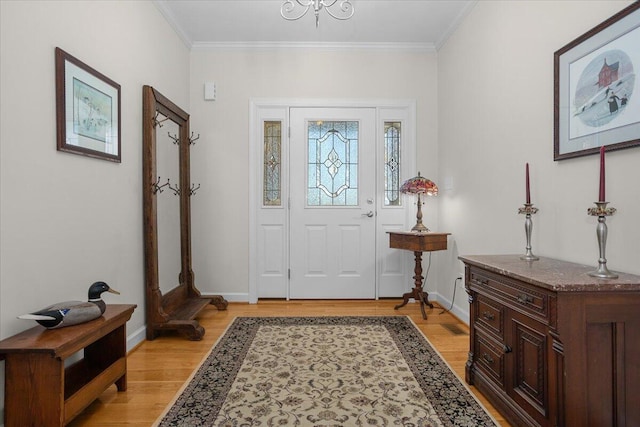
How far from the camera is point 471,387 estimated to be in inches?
81.9

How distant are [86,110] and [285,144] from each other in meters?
2.07

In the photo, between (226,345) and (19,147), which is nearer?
(19,147)

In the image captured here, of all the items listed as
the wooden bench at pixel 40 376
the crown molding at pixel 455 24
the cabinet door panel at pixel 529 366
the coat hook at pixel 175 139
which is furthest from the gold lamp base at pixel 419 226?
the wooden bench at pixel 40 376

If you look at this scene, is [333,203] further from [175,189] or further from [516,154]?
[516,154]

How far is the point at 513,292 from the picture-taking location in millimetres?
1679

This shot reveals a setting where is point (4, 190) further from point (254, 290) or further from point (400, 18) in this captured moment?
point (400, 18)

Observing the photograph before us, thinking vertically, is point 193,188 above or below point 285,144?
below

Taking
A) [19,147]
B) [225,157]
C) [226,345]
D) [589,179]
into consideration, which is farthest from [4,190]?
[589,179]

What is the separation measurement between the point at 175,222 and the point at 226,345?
131 centimetres

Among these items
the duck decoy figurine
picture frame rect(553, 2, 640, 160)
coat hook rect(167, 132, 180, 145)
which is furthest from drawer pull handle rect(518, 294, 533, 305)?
coat hook rect(167, 132, 180, 145)

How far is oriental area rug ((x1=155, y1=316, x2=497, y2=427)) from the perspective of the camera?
1779 mm

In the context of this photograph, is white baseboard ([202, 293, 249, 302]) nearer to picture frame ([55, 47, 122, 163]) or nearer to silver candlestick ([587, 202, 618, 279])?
picture frame ([55, 47, 122, 163])

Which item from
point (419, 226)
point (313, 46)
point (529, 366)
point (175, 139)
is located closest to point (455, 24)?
point (313, 46)

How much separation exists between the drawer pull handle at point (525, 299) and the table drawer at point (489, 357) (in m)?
0.32
